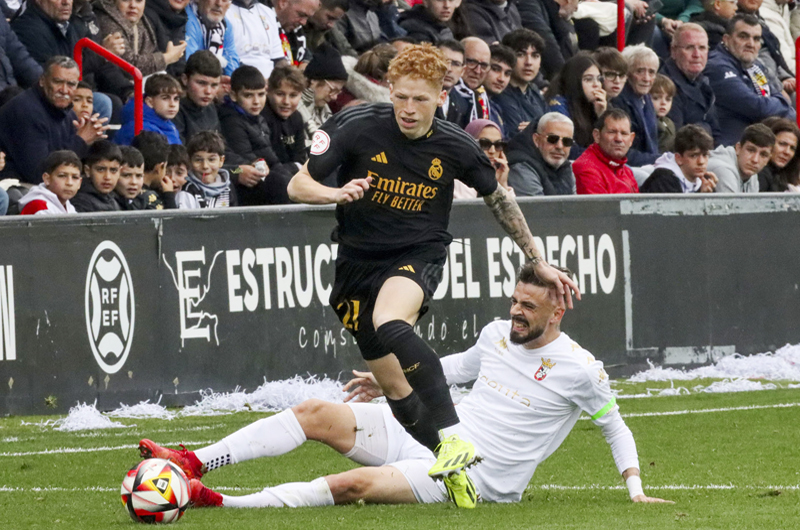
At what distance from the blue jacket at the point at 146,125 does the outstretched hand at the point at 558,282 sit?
672 centimetres

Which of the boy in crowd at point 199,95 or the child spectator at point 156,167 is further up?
the boy in crowd at point 199,95

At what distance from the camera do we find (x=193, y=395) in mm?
10633

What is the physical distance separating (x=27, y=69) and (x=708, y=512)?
326 inches

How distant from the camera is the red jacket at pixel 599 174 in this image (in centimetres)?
1329

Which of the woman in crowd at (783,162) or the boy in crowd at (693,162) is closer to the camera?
the boy in crowd at (693,162)

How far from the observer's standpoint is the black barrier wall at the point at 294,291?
1018 cm

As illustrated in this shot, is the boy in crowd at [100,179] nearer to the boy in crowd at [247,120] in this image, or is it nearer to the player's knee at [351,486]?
the boy in crowd at [247,120]

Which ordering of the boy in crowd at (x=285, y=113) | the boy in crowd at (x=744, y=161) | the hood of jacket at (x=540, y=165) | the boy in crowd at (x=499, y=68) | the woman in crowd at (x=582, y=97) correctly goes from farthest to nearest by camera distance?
the woman in crowd at (x=582, y=97) < the boy in crowd at (x=499, y=68) < the boy in crowd at (x=744, y=161) < the boy in crowd at (x=285, y=113) < the hood of jacket at (x=540, y=165)

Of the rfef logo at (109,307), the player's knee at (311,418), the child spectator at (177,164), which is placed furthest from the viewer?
the child spectator at (177,164)

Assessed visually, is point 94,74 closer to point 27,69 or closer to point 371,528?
point 27,69

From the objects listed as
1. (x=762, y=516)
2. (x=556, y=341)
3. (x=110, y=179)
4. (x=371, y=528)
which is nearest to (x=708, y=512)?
(x=762, y=516)

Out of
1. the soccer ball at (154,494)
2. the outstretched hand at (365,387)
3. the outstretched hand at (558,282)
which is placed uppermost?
the outstretched hand at (558,282)

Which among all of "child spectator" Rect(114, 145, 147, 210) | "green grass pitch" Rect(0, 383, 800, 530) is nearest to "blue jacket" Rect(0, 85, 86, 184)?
"child spectator" Rect(114, 145, 147, 210)

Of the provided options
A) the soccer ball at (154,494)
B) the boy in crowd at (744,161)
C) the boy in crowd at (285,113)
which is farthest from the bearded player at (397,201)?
the boy in crowd at (744,161)
